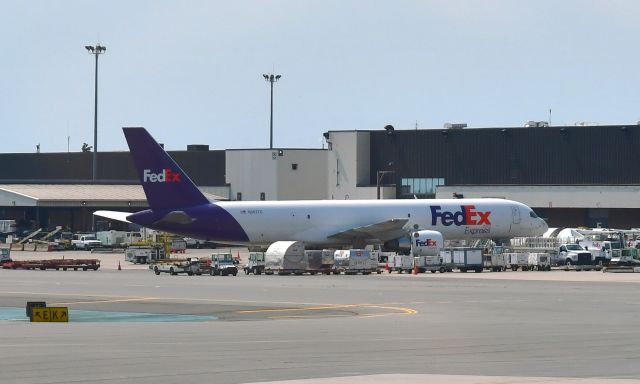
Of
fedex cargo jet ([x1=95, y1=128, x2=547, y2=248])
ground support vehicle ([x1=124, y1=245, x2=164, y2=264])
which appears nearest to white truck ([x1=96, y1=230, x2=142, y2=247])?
ground support vehicle ([x1=124, y1=245, x2=164, y2=264])

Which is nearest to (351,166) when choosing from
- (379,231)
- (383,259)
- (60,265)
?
(379,231)

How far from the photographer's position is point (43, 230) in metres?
132

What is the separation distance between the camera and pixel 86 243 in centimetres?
11500

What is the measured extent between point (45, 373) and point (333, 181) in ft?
315

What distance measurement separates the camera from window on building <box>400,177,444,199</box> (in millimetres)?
117625

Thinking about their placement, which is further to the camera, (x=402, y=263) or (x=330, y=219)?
(x=330, y=219)

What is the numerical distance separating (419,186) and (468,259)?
43.7 metres

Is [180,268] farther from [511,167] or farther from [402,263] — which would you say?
[511,167]

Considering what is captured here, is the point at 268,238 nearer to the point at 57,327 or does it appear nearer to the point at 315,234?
the point at 315,234

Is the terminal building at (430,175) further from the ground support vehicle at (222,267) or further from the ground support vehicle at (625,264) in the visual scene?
the ground support vehicle at (222,267)

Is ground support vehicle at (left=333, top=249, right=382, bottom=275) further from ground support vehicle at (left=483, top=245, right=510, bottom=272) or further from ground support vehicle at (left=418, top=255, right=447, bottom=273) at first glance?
ground support vehicle at (left=483, top=245, right=510, bottom=272)

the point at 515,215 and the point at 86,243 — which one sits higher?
the point at 515,215

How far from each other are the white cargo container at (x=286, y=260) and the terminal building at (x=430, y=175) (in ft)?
126

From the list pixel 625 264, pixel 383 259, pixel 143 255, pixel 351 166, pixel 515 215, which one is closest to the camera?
pixel 625 264
